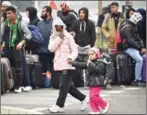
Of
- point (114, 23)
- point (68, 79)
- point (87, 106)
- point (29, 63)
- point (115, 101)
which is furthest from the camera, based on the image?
point (114, 23)

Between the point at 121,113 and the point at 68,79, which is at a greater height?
the point at 68,79

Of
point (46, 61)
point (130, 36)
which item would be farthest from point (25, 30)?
point (130, 36)

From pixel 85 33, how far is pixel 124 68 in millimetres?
1343

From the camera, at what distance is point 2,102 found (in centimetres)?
1131

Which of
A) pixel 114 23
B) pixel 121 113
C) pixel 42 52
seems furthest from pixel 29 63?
pixel 121 113

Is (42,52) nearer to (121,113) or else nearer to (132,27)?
(132,27)

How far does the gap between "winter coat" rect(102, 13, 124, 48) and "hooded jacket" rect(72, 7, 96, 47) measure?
3.16 feet

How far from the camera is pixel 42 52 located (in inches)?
527

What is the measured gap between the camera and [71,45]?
33.4ft

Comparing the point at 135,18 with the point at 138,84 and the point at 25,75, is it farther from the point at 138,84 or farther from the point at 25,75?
the point at 25,75

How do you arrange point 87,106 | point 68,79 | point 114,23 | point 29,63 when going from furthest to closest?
point 114,23 < point 29,63 < point 87,106 < point 68,79

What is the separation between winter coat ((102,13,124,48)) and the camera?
14062 mm

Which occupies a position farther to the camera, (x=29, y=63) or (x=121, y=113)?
(x=29, y=63)

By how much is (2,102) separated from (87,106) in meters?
1.80
